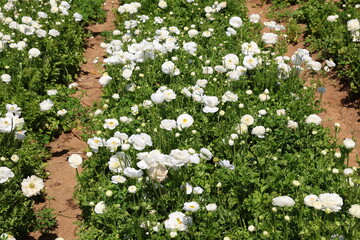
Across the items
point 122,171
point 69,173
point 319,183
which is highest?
point 319,183

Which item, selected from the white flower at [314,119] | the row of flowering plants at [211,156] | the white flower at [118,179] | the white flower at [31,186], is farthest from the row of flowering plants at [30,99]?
the white flower at [314,119]

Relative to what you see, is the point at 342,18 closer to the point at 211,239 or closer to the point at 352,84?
the point at 352,84

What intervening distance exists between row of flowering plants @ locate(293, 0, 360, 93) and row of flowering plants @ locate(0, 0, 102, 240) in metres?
3.92

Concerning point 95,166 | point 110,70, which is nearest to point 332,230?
point 95,166

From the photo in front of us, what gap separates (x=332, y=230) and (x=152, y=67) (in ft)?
11.6

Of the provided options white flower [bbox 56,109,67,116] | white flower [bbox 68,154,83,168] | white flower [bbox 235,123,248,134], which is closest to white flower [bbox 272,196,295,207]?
white flower [bbox 235,123,248,134]

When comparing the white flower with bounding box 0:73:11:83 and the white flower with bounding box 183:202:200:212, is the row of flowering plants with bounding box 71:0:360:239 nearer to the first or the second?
the white flower with bounding box 183:202:200:212

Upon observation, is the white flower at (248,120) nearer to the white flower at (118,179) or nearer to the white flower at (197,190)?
the white flower at (197,190)

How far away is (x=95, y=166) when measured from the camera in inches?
195

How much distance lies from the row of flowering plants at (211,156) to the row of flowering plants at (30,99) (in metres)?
0.58

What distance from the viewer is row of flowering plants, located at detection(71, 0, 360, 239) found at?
12.6 feet

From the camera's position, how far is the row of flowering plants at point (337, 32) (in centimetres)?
653

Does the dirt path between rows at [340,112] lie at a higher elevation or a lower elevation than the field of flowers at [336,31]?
lower

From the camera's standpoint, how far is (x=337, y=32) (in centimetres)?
717
